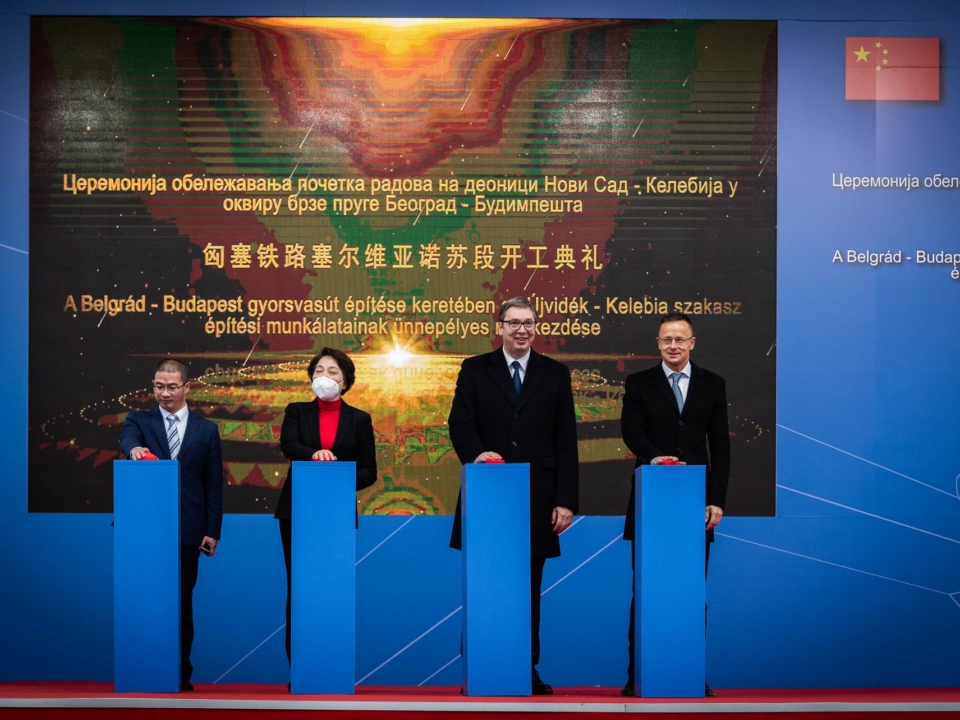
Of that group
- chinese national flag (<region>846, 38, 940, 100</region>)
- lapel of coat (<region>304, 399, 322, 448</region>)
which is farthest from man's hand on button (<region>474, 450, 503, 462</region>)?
chinese national flag (<region>846, 38, 940, 100</region>)

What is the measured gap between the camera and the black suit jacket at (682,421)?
13.0ft

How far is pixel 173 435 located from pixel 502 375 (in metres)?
1.24

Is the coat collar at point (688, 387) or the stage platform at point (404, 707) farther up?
the coat collar at point (688, 387)

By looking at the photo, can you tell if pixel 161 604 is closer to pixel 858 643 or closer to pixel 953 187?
pixel 858 643

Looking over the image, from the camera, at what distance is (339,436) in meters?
3.99

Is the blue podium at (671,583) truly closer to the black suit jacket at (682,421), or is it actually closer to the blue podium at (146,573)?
the black suit jacket at (682,421)

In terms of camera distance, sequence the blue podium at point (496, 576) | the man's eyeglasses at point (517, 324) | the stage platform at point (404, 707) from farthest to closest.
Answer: the man's eyeglasses at point (517, 324)
the blue podium at point (496, 576)
the stage platform at point (404, 707)

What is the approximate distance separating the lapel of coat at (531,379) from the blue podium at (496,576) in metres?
0.59

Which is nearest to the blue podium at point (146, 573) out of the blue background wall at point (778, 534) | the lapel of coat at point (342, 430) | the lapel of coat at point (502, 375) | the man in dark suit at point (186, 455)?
the man in dark suit at point (186, 455)

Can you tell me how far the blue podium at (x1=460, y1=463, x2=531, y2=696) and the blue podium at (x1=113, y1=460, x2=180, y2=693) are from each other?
0.86m

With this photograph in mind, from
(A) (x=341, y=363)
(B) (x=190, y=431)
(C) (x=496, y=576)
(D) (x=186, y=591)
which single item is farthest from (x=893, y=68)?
(D) (x=186, y=591)

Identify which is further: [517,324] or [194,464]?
[194,464]

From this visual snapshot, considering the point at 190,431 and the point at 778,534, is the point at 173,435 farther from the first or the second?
the point at 778,534

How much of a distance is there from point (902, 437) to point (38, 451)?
4.05 meters
